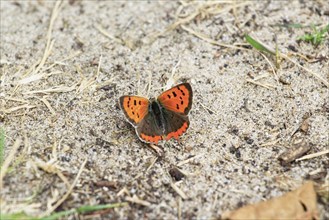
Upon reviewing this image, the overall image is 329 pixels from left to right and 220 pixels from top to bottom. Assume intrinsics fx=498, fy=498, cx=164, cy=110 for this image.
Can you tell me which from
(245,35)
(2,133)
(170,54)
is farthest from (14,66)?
(245,35)

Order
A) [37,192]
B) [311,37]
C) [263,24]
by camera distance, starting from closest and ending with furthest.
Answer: [37,192] → [311,37] → [263,24]

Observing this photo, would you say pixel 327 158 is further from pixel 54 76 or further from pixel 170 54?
pixel 54 76

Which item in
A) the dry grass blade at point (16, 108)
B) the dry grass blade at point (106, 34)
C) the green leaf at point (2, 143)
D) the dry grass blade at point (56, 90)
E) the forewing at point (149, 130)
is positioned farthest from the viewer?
the dry grass blade at point (106, 34)

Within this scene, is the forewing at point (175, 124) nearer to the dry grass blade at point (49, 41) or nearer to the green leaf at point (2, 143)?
the green leaf at point (2, 143)

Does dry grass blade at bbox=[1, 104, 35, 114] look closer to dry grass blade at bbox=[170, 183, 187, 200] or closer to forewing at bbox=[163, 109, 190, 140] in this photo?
forewing at bbox=[163, 109, 190, 140]

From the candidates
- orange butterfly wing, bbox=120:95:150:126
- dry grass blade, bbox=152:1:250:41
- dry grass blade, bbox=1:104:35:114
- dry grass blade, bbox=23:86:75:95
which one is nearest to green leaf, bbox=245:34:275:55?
dry grass blade, bbox=152:1:250:41

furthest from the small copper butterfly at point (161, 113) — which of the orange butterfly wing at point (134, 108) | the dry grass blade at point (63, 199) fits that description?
the dry grass blade at point (63, 199)

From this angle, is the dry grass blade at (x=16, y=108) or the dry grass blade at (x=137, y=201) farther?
the dry grass blade at (x=16, y=108)
